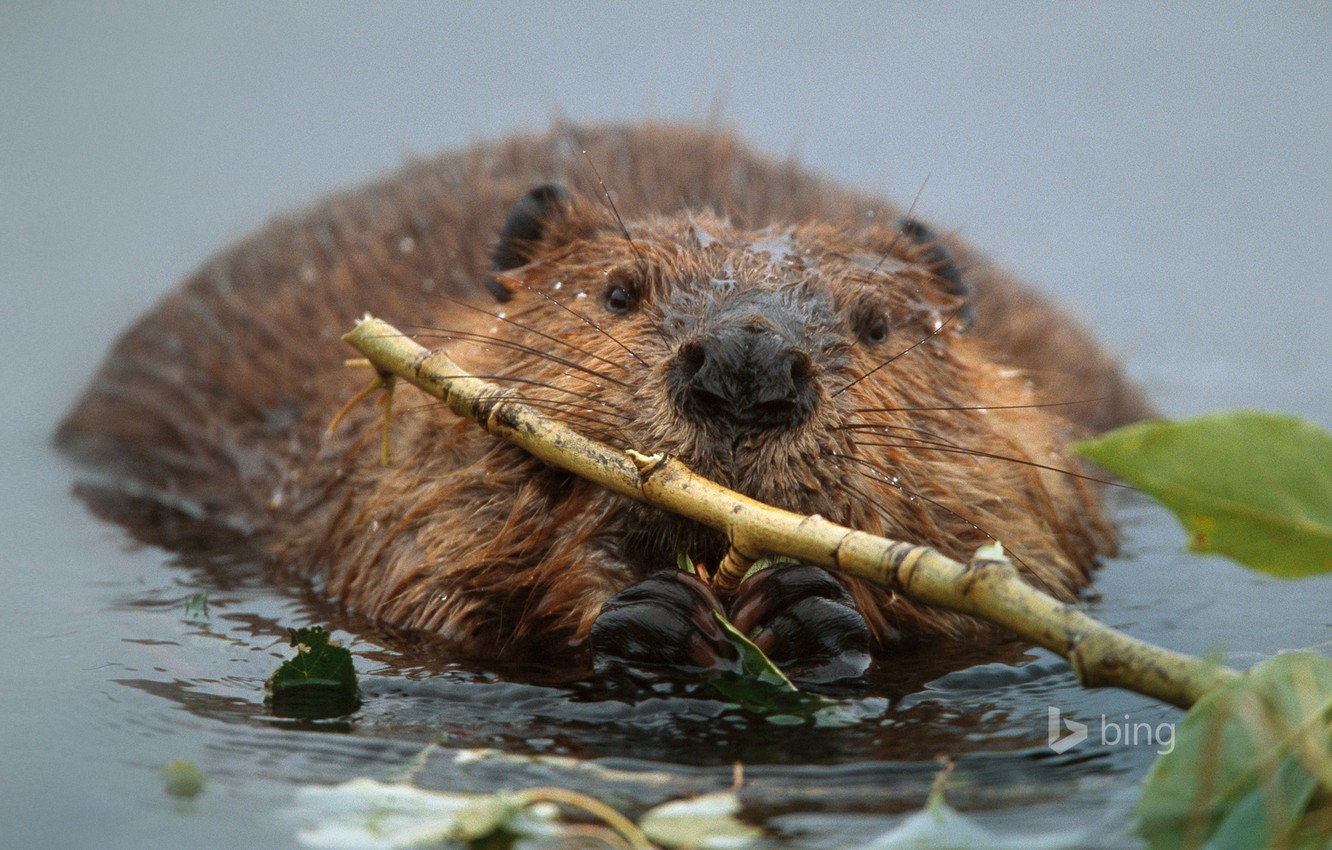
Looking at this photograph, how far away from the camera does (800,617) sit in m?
2.53

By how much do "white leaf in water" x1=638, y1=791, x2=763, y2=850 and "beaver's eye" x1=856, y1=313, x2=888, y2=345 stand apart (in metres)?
1.23

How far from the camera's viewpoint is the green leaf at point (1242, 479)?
1799 millimetres

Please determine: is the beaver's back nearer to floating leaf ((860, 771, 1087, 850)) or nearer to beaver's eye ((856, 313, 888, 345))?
beaver's eye ((856, 313, 888, 345))

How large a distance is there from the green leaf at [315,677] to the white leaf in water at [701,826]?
780 mm

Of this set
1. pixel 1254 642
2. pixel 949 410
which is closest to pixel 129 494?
pixel 949 410

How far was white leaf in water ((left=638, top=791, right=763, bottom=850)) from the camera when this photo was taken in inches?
75.8

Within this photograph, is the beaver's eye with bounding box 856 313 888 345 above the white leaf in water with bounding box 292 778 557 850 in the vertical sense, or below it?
above

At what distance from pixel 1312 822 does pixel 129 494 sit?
3.81m

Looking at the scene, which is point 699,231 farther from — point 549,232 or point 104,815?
point 104,815

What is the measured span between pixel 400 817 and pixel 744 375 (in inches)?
32.4

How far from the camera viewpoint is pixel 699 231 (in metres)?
3.12

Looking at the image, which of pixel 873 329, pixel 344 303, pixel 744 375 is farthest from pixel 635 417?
pixel 344 303

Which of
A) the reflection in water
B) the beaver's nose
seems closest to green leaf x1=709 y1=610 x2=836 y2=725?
the reflection in water

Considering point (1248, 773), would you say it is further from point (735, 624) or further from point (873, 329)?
point (873, 329)
